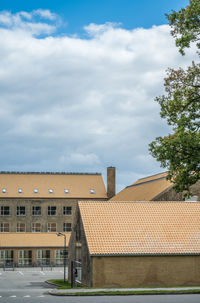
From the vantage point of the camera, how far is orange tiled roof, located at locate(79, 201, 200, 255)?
122 feet

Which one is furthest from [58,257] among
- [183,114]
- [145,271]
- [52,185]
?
[183,114]

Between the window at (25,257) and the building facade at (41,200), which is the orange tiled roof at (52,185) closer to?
the building facade at (41,200)

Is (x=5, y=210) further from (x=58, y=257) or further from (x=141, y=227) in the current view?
(x=141, y=227)

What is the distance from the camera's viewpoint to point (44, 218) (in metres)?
85.2

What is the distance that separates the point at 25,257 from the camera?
2911 inches

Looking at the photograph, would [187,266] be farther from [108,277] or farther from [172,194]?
[172,194]

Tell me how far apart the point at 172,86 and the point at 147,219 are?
18.7 m

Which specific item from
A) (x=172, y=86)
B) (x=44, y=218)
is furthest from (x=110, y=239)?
(x=44, y=218)

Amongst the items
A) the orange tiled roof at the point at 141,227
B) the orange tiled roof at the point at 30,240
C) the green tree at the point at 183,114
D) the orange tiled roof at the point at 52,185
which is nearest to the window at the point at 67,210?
the orange tiled roof at the point at 52,185

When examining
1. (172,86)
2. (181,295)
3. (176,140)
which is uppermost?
(172,86)

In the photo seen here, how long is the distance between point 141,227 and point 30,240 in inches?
1563

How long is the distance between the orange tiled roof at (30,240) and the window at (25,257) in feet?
3.28

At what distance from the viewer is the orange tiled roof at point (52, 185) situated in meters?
86.2

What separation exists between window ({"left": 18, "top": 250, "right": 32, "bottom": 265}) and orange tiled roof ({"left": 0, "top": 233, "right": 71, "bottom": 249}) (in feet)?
3.28
